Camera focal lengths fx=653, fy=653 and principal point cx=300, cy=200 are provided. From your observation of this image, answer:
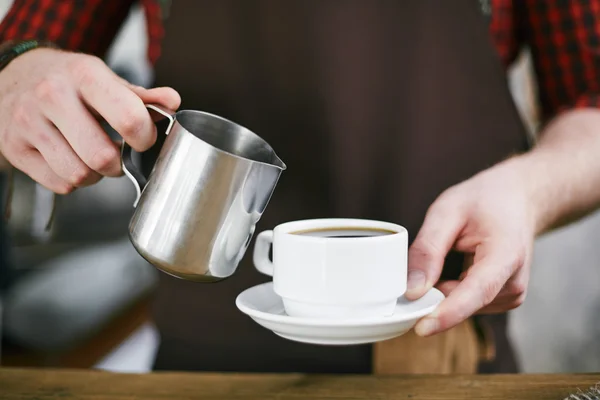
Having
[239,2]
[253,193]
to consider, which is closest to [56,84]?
[253,193]

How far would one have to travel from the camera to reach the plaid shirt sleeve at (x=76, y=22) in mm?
1027

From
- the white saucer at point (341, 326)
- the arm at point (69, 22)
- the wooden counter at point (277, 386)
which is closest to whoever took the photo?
the white saucer at point (341, 326)

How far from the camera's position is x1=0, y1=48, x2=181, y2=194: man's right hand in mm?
638

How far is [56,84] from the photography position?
2.21ft

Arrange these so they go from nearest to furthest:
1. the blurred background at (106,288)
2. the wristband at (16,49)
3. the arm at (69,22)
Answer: the wristband at (16,49)
the arm at (69,22)
the blurred background at (106,288)

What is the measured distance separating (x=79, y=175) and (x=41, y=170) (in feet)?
0.23

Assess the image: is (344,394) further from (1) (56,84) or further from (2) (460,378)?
(1) (56,84)

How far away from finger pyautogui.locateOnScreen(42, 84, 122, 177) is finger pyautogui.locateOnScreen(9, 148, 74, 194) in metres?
0.07

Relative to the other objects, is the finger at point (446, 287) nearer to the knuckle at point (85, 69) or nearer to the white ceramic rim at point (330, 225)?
the white ceramic rim at point (330, 225)

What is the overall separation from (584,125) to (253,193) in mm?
656

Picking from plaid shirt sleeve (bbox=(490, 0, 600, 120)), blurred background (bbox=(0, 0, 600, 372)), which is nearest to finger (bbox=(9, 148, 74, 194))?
plaid shirt sleeve (bbox=(490, 0, 600, 120))

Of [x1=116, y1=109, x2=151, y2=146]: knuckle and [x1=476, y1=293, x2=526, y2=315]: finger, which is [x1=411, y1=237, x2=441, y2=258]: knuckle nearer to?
[x1=476, y1=293, x2=526, y2=315]: finger

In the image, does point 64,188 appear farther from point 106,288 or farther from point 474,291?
point 106,288

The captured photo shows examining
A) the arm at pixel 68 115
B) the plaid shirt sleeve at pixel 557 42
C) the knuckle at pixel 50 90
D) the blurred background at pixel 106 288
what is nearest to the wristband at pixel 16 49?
the arm at pixel 68 115
